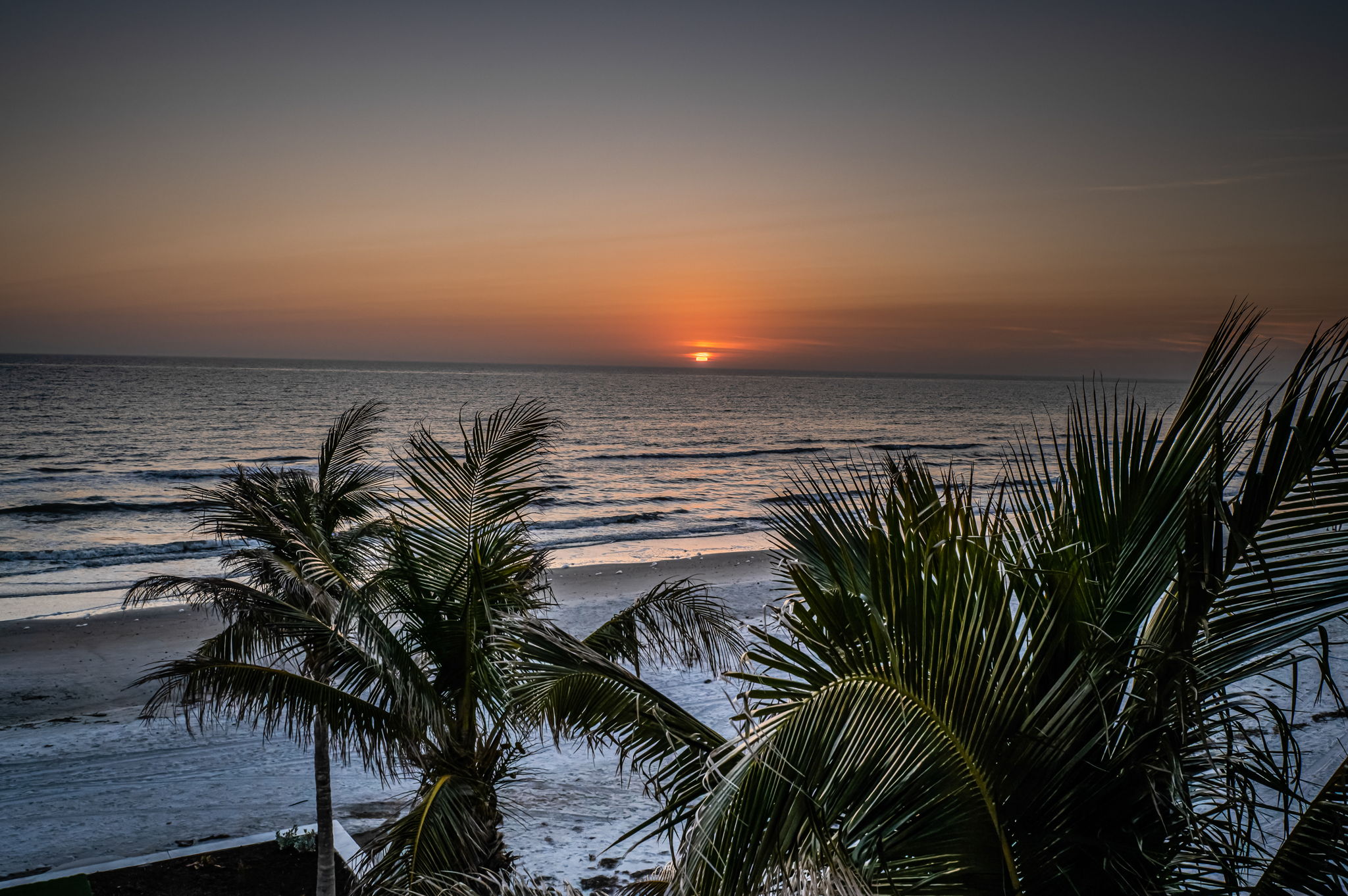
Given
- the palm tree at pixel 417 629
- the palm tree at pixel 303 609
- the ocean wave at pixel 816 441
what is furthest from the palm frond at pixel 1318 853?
the ocean wave at pixel 816 441

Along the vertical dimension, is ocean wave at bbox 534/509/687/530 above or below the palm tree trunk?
below

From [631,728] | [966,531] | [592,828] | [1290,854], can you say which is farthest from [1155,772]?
[592,828]

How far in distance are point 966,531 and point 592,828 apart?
635 centimetres

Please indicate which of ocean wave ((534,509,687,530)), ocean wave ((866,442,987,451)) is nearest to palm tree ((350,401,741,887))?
ocean wave ((534,509,687,530))

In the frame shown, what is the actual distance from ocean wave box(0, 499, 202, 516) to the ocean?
102mm

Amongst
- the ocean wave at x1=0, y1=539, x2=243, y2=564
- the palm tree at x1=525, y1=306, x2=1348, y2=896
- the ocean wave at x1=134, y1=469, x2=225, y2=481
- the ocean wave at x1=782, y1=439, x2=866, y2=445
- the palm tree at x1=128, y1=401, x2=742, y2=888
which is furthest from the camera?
the ocean wave at x1=782, y1=439, x2=866, y2=445

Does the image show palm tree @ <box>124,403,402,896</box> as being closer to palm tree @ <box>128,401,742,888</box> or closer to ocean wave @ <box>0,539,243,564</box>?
palm tree @ <box>128,401,742,888</box>

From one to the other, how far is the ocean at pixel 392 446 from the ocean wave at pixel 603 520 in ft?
0.36

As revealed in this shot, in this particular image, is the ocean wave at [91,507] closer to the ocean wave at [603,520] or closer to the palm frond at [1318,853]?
the ocean wave at [603,520]

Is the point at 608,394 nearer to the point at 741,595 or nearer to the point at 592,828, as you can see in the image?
the point at 741,595

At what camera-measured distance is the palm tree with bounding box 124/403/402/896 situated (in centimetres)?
507

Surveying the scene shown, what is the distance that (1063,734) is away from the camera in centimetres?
246

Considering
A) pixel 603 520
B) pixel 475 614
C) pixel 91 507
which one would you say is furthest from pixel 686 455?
pixel 475 614

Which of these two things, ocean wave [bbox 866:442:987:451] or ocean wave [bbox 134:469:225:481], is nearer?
ocean wave [bbox 134:469:225:481]
